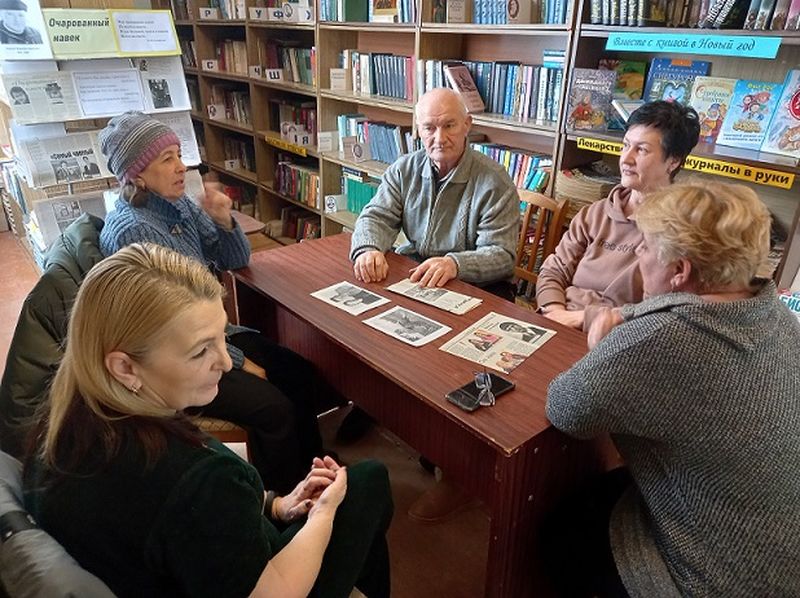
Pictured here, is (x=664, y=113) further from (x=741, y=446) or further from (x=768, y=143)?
(x=741, y=446)

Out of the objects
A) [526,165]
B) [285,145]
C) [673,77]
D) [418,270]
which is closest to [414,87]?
[526,165]

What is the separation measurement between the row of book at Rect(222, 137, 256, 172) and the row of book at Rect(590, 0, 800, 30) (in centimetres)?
321

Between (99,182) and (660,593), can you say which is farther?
(99,182)

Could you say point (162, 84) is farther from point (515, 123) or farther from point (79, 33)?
point (515, 123)

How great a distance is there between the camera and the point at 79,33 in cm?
258

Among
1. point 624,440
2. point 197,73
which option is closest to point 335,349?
point 624,440

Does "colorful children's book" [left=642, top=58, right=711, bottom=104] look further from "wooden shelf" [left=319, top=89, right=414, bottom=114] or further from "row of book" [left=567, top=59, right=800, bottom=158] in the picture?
"wooden shelf" [left=319, top=89, right=414, bottom=114]

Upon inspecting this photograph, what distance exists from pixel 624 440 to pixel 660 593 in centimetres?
28

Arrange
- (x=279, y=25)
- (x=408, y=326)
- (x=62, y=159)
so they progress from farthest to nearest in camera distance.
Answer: (x=279, y=25) < (x=62, y=159) < (x=408, y=326)

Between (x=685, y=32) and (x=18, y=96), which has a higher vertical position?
(x=685, y=32)

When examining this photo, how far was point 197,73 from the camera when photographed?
188 inches

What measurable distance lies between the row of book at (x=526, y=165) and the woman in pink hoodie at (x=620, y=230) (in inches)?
26.6

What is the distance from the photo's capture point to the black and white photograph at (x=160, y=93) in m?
2.88

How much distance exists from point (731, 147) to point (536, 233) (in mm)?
748
